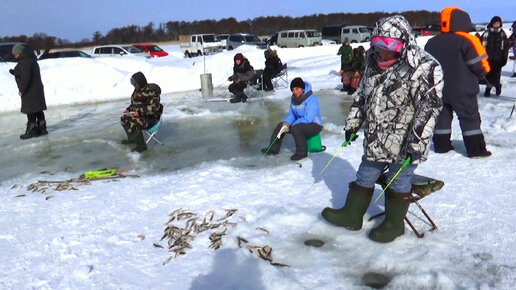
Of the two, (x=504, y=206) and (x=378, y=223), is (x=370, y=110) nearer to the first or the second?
(x=378, y=223)

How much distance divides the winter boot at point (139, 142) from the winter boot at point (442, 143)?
4130 millimetres

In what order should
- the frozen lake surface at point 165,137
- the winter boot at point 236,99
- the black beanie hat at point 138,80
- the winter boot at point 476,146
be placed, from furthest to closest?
the winter boot at point 236,99
the black beanie hat at point 138,80
the frozen lake surface at point 165,137
the winter boot at point 476,146

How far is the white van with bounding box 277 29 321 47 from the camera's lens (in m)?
31.9

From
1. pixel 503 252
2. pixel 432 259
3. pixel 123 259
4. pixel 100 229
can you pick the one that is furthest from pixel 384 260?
pixel 100 229

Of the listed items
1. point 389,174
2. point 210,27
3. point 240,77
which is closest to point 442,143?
point 389,174

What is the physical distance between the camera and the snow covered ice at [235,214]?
9.81ft

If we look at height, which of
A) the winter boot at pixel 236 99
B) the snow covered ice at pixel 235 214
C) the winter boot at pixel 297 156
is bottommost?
the snow covered ice at pixel 235 214

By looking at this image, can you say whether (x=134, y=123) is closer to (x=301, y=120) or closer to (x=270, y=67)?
(x=301, y=120)

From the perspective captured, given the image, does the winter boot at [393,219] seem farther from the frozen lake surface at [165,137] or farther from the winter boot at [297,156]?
the frozen lake surface at [165,137]

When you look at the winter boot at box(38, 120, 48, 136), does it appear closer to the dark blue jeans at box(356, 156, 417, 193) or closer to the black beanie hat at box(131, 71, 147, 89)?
the black beanie hat at box(131, 71, 147, 89)

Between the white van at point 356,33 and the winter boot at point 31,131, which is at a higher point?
the white van at point 356,33

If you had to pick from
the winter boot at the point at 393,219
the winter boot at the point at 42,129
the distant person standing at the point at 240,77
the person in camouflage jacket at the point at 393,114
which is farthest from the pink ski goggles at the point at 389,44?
the distant person standing at the point at 240,77

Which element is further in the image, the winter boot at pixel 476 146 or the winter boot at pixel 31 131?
the winter boot at pixel 31 131

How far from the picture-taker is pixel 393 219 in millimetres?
3270
